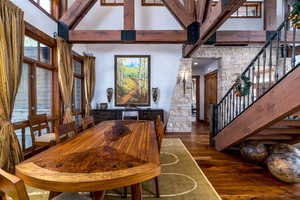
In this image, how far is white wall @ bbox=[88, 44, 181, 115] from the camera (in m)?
5.29

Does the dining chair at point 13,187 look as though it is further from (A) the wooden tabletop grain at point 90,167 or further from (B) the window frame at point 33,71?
(B) the window frame at point 33,71

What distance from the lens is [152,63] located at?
5.32m

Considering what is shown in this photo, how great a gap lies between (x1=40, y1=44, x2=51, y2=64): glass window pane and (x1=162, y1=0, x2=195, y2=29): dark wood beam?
287 cm

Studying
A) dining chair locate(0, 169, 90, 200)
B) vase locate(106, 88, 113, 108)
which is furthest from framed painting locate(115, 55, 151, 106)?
dining chair locate(0, 169, 90, 200)

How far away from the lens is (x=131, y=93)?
17.3 feet

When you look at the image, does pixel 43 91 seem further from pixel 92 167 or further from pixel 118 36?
pixel 92 167

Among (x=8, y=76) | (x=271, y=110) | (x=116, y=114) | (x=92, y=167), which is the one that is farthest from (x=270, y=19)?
(x=8, y=76)

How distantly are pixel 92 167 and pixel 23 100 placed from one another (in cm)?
266

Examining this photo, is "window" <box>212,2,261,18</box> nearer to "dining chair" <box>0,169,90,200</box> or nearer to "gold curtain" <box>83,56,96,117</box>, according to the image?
"gold curtain" <box>83,56,96,117</box>

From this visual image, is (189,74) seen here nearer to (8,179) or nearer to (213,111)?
(213,111)

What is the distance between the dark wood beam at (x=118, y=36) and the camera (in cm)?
381

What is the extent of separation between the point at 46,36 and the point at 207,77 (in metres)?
5.87

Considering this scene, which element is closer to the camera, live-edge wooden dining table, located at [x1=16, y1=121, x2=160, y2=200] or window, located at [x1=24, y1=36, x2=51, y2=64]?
live-edge wooden dining table, located at [x1=16, y1=121, x2=160, y2=200]

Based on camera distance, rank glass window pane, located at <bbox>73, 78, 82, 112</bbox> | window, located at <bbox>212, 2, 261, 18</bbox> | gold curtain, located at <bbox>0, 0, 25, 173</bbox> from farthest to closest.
→ window, located at <bbox>212, 2, 261, 18</bbox>
glass window pane, located at <bbox>73, 78, 82, 112</bbox>
gold curtain, located at <bbox>0, 0, 25, 173</bbox>
